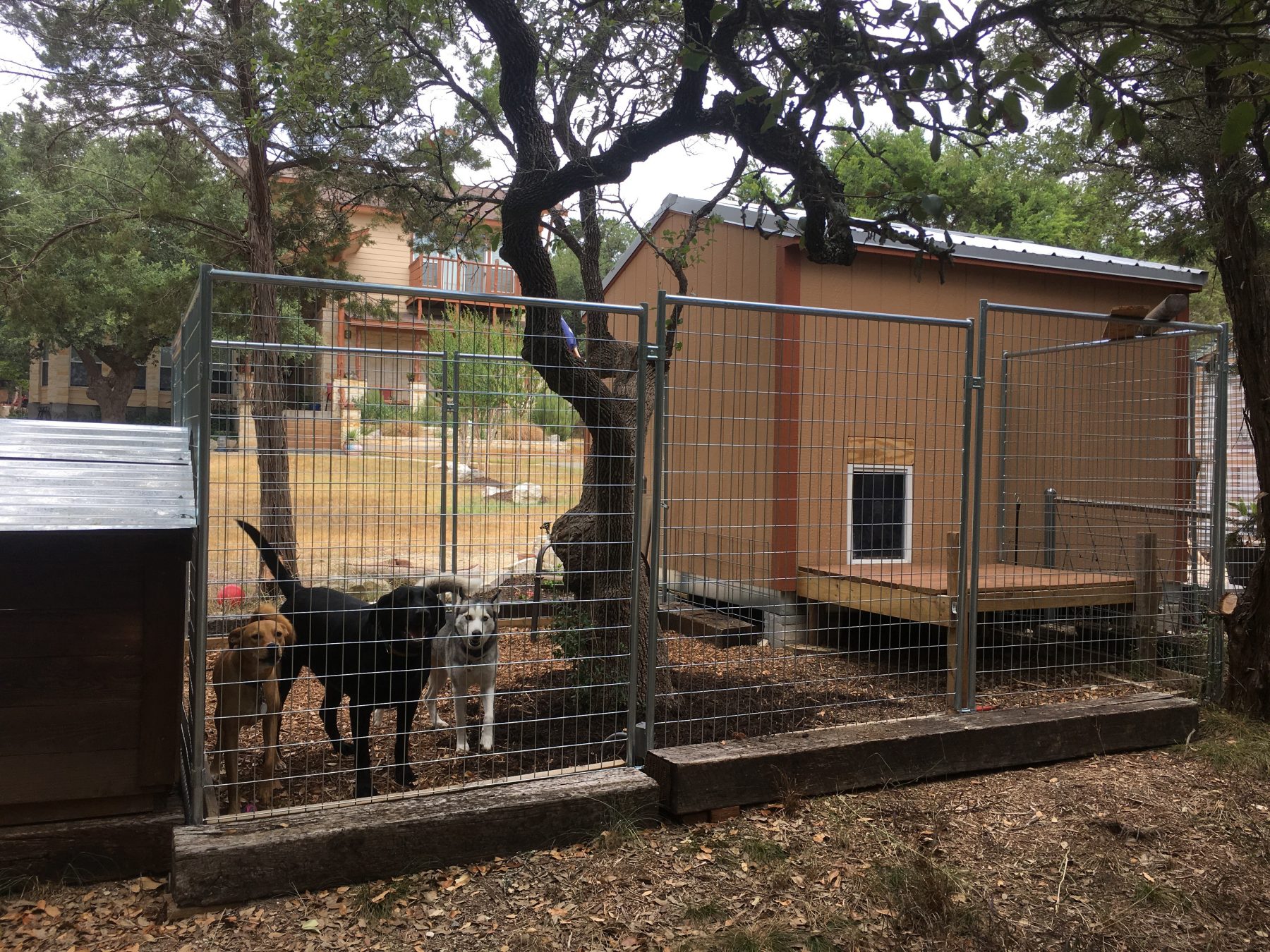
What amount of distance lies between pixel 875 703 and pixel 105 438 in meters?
4.45

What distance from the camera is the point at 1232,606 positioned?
18.9ft

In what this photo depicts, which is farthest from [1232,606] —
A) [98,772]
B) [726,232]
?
[98,772]

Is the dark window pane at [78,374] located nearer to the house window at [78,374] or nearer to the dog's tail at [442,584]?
the house window at [78,374]

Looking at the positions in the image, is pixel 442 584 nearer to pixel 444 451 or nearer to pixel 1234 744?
pixel 444 451

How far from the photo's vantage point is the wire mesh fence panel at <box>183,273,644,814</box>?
378 centimetres

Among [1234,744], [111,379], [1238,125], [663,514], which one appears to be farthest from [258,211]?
[111,379]

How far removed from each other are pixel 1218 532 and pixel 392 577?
5.28 metres

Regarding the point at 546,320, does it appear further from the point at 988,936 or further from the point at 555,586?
the point at 988,936

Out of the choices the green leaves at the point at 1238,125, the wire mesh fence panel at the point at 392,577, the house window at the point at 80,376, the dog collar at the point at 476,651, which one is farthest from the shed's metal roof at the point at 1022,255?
the house window at the point at 80,376

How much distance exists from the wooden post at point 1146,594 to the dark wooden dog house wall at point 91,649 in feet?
19.9

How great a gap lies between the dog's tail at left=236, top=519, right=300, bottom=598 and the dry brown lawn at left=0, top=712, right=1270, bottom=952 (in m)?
1.46

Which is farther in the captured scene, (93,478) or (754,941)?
(93,478)

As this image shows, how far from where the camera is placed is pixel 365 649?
444cm

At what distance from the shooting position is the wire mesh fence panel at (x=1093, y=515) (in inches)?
241
